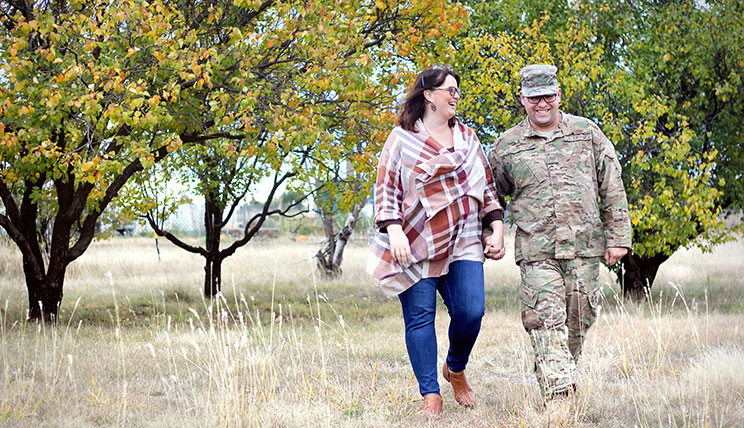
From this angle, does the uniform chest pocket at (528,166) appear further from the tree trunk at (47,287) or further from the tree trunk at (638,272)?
the tree trunk at (638,272)

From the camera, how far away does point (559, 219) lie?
4.32 metres

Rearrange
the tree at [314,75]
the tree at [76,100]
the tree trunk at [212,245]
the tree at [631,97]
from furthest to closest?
the tree trunk at [212,245] → the tree at [631,97] → the tree at [314,75] → the tree at [76,100]

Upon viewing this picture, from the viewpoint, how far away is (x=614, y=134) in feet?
35.3

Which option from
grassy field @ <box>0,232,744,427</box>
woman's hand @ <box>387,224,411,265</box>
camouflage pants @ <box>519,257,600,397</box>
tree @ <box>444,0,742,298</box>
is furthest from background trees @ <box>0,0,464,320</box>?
camouflage pants @ <box>519,257,600,397</box>

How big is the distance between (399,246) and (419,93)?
929 mm

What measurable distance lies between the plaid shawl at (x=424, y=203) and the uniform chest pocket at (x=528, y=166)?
30 cm

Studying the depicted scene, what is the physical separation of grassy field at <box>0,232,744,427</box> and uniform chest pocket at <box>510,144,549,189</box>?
41.6 inches

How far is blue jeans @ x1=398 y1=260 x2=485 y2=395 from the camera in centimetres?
423

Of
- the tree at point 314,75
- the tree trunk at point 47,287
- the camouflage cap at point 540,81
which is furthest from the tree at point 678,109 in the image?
the tree trunk at point 47,287

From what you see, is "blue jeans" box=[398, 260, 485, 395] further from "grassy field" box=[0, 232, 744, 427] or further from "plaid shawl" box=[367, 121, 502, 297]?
"grassy field" box=[0, 232, 744, 427]

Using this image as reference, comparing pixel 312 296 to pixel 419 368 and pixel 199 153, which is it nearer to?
pixel 199 153

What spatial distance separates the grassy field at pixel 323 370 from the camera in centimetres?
446

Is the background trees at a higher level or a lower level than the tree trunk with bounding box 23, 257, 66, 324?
higher

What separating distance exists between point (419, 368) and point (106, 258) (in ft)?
55.8
